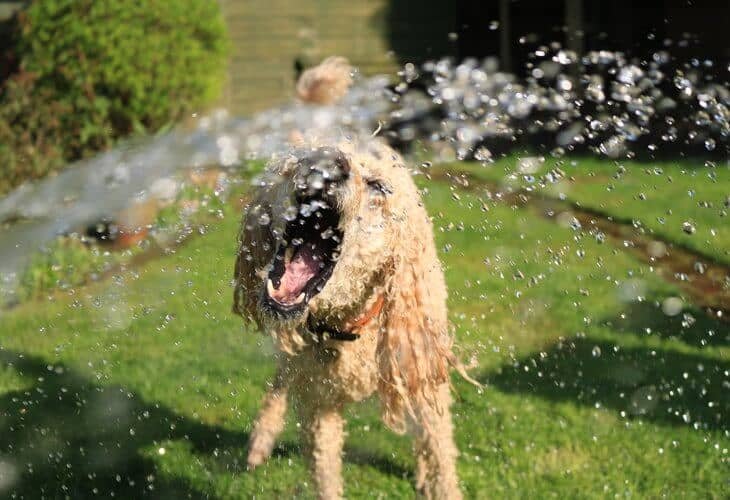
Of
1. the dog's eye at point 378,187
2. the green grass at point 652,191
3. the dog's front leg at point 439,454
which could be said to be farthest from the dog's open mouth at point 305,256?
the green grass at point 652,191

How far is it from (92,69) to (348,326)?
5.44 metres

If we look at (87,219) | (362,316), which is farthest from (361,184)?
(87,219)

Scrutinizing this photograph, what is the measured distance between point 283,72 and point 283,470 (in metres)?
7.92

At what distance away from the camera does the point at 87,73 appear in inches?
281

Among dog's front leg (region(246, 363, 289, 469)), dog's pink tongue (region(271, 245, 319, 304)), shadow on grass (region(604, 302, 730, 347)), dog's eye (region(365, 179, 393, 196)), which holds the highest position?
dog's eye (region(365, 179, 393, 196))

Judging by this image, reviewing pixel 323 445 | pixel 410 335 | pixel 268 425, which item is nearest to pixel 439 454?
pixel 323 445

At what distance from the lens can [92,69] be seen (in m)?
7.14

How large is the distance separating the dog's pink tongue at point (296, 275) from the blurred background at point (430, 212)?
0.42m

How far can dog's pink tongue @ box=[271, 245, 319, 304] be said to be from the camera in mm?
2195

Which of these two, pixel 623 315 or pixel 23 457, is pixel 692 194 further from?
pixel 23 457

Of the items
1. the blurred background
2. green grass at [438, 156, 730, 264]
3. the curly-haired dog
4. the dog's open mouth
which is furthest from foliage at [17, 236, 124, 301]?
green grass at [438, 156, 730, 264]

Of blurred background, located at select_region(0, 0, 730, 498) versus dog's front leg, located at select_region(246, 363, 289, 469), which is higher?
dog's front leg, located at select_region(246, 363, 289, 469)

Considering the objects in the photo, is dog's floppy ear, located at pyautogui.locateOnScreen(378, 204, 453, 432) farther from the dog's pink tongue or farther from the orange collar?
the dog's pink tongue

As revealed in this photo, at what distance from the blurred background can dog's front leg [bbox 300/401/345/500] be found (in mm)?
334
